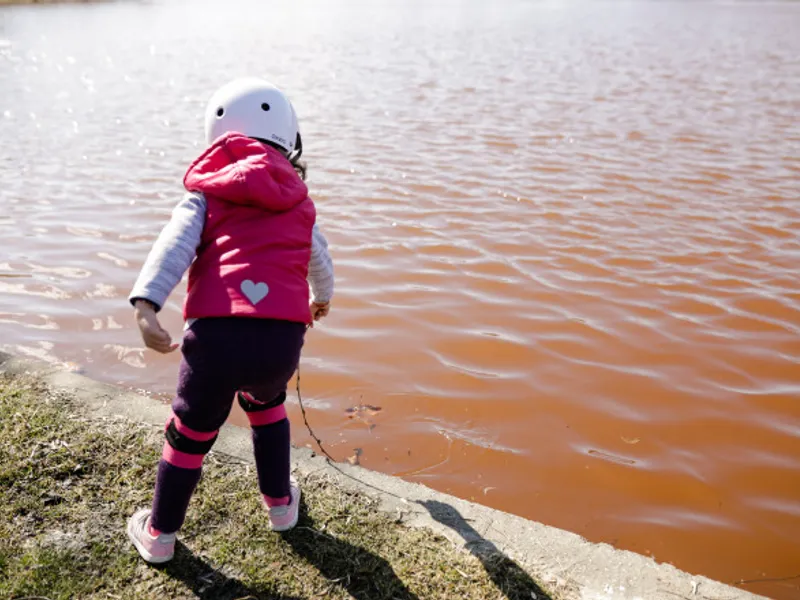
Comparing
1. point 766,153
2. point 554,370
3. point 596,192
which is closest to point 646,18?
point 766,153

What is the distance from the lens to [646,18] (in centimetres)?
2280

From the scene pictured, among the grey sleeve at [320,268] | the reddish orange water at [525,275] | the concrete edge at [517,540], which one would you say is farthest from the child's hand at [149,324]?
the reddish orange water at [525,275]

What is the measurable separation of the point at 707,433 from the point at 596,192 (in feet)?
12.2

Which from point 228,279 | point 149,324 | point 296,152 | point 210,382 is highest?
point 296,152

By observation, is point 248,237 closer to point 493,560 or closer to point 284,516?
point 284,516

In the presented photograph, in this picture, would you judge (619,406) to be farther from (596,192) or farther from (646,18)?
(646,18)

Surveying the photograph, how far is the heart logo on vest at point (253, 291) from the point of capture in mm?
2369

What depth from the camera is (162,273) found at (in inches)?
92.4

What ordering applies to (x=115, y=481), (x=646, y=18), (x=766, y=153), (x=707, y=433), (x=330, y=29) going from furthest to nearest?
(x=646, y=18) → (x=330, y=29) → (x=766, y=153) → (x=707, y=433) → (x=115, y=481)

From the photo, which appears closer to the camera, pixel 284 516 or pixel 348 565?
pixel 348 565

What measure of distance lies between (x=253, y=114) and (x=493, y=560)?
5.73ft

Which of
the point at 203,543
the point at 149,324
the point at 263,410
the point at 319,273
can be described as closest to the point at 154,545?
the point at 203,543

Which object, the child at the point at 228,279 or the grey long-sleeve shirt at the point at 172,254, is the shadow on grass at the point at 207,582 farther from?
the grey long-sleeve shirt at the point at 172,254

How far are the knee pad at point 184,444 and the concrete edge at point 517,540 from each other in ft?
2.23
